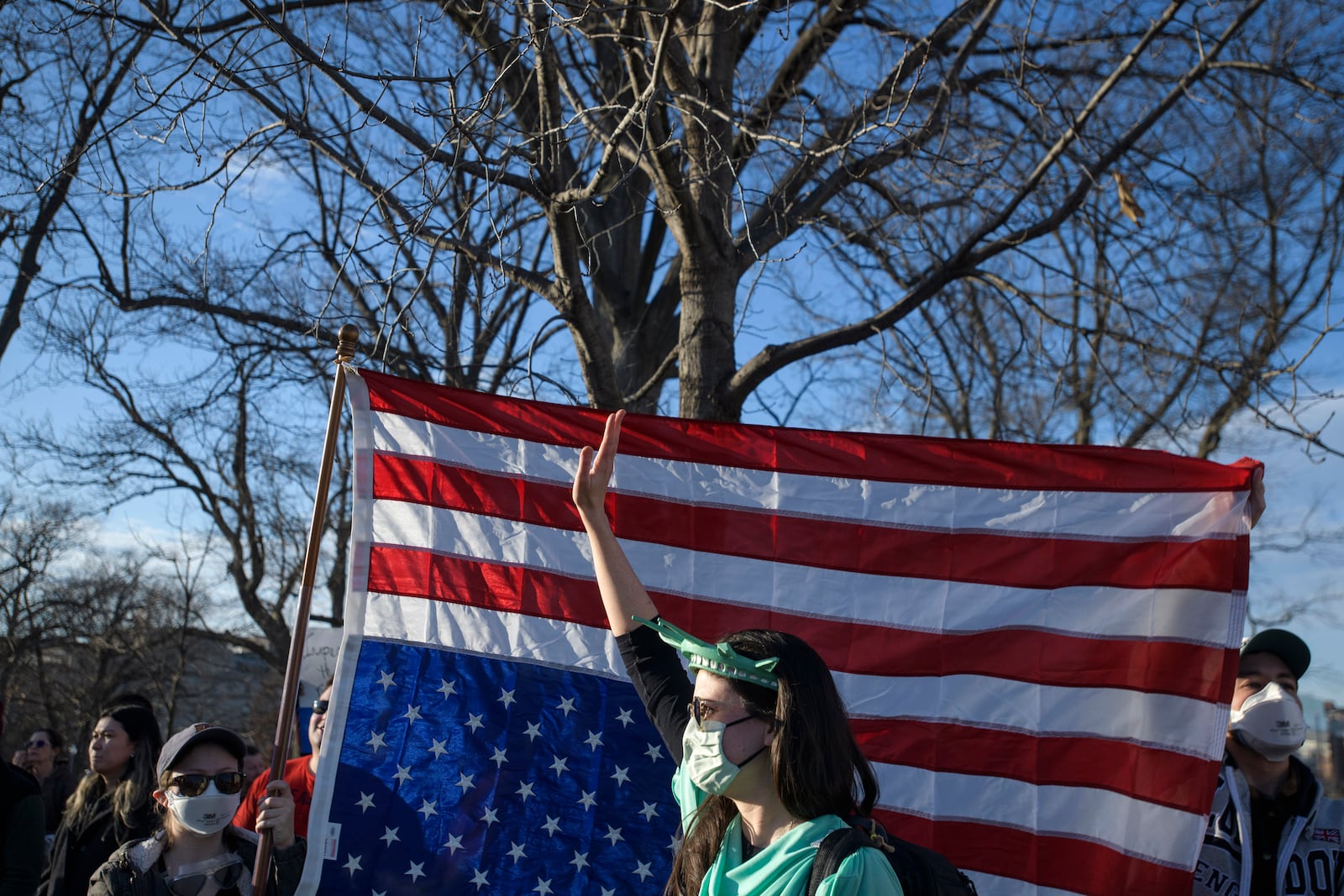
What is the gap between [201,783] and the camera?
3594 mm

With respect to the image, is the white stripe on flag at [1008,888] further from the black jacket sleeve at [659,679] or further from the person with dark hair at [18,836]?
the person with dark hair at [18,836]

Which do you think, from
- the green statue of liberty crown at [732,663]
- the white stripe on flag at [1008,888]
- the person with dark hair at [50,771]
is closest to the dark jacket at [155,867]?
the green statue of liberty crown at [732,663]

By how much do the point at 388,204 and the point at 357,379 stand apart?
56.0 inches

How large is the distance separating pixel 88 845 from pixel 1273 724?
4.18 metres

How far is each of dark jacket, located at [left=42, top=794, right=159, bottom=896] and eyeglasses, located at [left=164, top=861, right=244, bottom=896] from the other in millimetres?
661

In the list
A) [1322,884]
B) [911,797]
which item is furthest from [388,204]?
[1322,884]

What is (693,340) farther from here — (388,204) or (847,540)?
(847,540)

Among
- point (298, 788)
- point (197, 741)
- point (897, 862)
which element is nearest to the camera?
point (897, 862)

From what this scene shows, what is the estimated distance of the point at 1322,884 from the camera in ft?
11.6

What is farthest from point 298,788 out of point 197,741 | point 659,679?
point 659,679

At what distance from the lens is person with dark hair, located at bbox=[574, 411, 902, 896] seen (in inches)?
95.7

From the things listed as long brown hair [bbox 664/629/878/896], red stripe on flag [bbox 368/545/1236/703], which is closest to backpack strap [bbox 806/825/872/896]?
long brown hair [bbox 664/629/878/896]

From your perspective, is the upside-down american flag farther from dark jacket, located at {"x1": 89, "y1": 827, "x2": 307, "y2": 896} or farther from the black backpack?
the black backpack

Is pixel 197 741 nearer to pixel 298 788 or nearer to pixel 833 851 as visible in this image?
pixel 298 788
